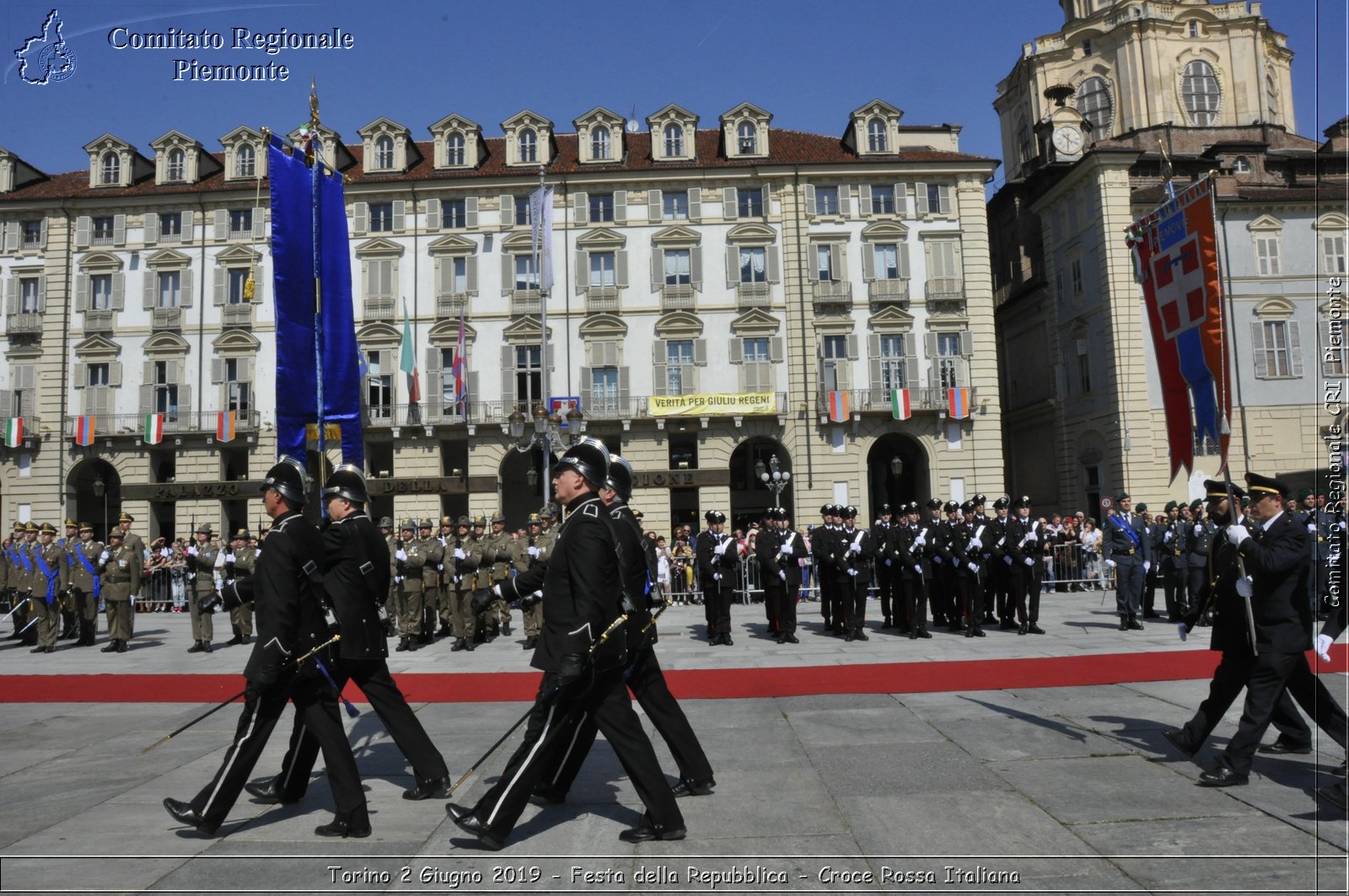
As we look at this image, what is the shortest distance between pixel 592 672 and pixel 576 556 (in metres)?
0.65

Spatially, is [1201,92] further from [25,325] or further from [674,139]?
[25,325]

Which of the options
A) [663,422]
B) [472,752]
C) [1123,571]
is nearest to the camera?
[472,752]

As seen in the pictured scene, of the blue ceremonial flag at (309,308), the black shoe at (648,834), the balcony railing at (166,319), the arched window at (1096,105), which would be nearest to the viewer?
the black shoe at (648,834)

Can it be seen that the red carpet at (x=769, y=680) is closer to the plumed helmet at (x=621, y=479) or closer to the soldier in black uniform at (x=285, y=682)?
the plumed helmet at (x=621, y=479)

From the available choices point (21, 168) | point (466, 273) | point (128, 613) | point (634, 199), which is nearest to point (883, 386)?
point (634, 199)

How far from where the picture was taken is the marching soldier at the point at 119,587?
14.9 metres

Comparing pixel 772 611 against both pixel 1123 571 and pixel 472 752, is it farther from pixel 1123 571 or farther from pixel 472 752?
pixel 472 752

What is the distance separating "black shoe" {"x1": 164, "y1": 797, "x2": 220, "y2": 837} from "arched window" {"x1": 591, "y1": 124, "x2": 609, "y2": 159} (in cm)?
3529

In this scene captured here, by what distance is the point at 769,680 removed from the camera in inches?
418

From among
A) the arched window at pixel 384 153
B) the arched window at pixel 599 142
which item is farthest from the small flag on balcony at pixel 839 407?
the arched window at pixel 384 153

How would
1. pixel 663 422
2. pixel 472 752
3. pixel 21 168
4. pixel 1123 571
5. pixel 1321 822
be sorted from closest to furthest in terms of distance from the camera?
pixel 1321 822 < pixel 472 752 < pixel 1123 571 < pixel 663 422 < pixel 21 168

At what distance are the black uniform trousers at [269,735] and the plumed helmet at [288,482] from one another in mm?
1115

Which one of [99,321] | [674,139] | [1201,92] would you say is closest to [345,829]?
[674,139]

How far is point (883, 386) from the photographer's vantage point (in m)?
36.1
